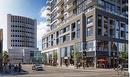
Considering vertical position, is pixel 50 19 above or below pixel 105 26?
above

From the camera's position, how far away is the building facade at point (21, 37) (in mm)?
154750

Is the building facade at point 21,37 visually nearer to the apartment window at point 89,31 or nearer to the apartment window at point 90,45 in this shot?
the apartment window at point 89,31

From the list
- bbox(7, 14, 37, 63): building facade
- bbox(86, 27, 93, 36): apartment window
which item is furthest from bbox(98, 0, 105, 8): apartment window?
bbox(7, 14, 37, 63): building facade

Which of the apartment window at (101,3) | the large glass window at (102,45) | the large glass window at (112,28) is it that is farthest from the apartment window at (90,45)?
the apartment window at (101,3)

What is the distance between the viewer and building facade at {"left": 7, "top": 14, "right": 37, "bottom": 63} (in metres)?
155

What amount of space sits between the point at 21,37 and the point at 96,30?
8794 cm

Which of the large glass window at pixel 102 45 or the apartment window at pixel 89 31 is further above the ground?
the apartment window at pixel 89 31

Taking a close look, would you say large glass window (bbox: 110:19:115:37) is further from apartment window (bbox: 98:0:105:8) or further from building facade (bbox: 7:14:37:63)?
building facade (bbox: 7:14:37:63)

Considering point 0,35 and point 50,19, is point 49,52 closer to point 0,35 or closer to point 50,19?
point 50,19

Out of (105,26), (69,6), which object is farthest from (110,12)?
(69,6)

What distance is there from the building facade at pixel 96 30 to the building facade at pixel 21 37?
5585 cm

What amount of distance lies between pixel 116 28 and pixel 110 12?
5.39 meters

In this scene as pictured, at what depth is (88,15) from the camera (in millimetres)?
86312

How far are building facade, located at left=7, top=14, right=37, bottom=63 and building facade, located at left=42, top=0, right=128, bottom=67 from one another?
55.8 metres
